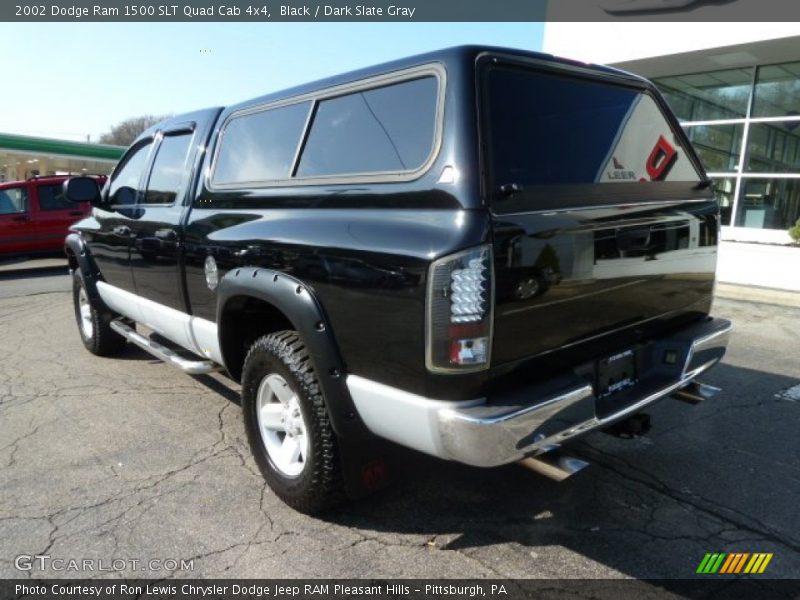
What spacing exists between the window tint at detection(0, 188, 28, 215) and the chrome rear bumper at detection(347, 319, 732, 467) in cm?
1337

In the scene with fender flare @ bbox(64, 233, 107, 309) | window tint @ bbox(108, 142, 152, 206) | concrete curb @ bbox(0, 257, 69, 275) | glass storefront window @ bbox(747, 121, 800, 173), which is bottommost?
concrete curb @ bbox(0, 257, 69, 275)

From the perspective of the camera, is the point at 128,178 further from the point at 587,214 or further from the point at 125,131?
the point at 125,131

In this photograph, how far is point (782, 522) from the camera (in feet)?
9.31

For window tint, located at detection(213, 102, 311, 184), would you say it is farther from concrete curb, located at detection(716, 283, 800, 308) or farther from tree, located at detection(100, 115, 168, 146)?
tree, located at detection(100, 115, 168, 146)

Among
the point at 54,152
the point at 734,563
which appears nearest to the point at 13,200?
the point at 734,563

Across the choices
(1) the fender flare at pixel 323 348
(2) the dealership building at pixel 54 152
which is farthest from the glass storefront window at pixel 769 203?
(2) the dealership building at pixel 54 152

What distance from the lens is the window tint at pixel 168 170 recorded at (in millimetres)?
4066

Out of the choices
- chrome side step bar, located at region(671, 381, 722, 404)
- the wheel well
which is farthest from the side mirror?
chrome side step bar, located at region(671, 381, 722, 404)

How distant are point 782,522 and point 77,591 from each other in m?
3.18

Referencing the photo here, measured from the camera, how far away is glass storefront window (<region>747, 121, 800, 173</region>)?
1124 cm

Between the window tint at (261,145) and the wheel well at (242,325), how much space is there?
2.26ft

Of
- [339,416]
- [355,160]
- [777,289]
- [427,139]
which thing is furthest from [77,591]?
[777,289]

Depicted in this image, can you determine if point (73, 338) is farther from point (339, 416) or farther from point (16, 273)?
point (16, 273)

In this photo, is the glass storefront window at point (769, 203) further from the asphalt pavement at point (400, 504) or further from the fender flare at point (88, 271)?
the fender flare at point (88, 271)
